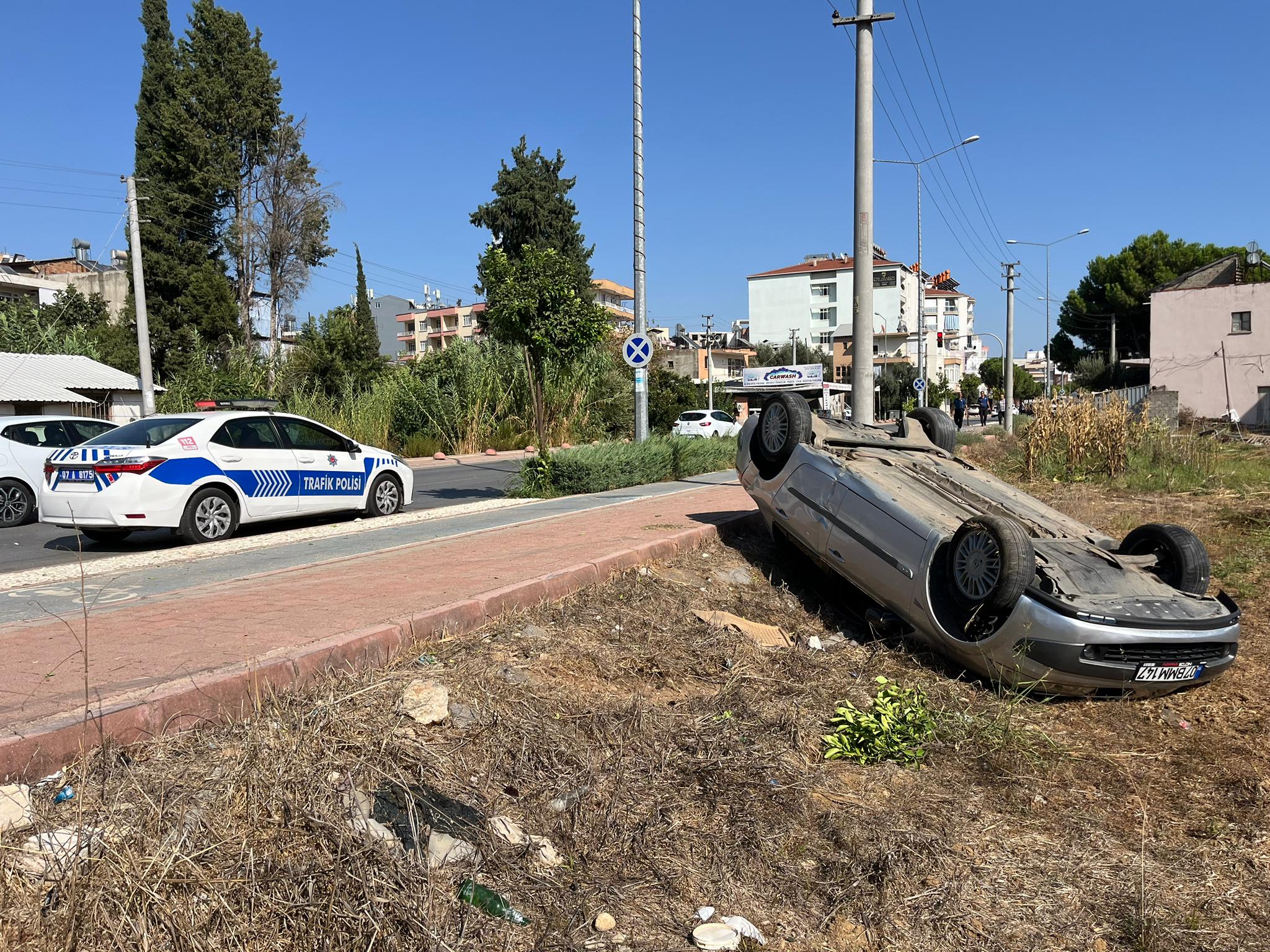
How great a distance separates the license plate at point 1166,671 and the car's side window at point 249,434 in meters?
8.91

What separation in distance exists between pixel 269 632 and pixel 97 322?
156ft

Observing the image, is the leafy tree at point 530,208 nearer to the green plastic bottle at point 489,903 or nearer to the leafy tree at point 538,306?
the leafy tree at point 538,306

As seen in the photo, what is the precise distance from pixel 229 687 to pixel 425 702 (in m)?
0.79

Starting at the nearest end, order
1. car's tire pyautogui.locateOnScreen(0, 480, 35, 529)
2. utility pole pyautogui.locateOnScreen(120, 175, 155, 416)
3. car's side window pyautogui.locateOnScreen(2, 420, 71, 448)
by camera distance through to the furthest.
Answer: car's tire pyautogui.locateOnScreen(0, 480, 35, 529)
car's side window pyautogui.locateOnScreen(2, 420, 71, 448)
utility pole pyautogui.locateOnScreen(120, 175, 155, 416)

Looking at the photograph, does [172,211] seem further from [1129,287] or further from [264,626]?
[1129,287]

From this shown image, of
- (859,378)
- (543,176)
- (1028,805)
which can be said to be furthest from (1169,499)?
(543,176)

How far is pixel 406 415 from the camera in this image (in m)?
27.1

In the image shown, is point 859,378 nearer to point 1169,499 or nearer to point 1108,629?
point 1169,499

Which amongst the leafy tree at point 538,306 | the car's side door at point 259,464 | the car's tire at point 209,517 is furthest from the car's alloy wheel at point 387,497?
the leafy tree at point 538,306

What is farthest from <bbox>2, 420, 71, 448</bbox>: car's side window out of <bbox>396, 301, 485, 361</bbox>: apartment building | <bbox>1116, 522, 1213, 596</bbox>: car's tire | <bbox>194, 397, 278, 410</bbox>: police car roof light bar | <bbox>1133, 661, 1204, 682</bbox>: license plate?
<bbox>396, 301, 485, 361</bbox>: apartment building

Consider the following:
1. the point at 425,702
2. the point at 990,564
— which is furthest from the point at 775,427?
the point at 425,702

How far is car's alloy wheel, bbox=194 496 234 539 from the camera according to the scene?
32.4 feet

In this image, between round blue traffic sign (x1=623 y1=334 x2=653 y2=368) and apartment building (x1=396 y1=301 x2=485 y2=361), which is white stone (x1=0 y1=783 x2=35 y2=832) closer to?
round blue traffic sign (x1=623 y1=334 x2=653 y2=368)

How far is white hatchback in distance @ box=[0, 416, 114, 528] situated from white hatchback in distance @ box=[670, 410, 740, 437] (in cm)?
2255
